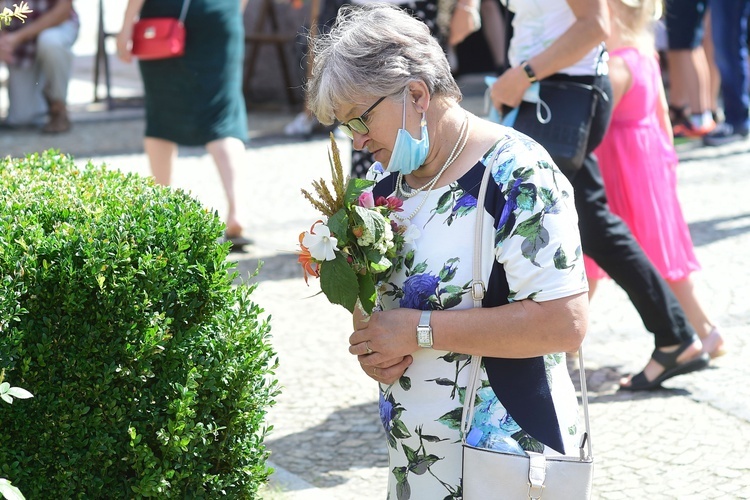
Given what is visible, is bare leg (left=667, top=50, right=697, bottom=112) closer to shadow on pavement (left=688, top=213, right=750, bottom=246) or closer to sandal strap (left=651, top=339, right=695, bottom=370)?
shadow on pavement (left=688, top=213, right=750, bottom=246)

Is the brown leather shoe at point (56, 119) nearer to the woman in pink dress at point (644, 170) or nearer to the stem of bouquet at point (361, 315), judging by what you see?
→ the woman in pink dress at point (644, 170)

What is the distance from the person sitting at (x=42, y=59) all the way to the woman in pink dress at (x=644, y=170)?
24.0 feet

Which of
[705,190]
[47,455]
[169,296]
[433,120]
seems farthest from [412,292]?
[705,190]

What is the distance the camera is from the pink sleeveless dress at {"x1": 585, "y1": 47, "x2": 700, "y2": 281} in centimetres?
452

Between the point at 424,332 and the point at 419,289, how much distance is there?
124 mm

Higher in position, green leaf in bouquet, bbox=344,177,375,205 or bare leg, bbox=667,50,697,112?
green leaf in bouquet, bbox=344,177,375,205

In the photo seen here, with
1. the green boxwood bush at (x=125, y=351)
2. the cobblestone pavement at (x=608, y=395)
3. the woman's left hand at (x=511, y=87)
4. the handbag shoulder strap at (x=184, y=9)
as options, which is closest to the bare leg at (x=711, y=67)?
the cobblestone pavement at (x=608, y=395)

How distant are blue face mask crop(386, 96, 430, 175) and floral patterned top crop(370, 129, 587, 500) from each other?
0.09 meters

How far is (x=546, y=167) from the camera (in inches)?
90.4

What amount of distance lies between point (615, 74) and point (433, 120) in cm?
221

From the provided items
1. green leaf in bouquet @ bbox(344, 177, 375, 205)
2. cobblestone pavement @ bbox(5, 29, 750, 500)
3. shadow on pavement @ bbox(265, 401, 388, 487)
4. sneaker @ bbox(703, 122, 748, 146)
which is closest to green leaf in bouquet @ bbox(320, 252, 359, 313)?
green leaf in bouquet @ bbox(344, 177, 375, 205)

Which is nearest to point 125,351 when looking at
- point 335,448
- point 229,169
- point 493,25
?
point 335,448

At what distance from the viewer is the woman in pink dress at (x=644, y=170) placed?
4.51m

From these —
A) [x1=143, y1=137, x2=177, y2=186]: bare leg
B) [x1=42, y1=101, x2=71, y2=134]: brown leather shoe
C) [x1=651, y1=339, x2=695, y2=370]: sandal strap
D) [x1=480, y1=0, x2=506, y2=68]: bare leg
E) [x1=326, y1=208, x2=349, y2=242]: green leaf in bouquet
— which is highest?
[x1=326, y1=208, x2=349, y2=242]: green leaf in bouquet
